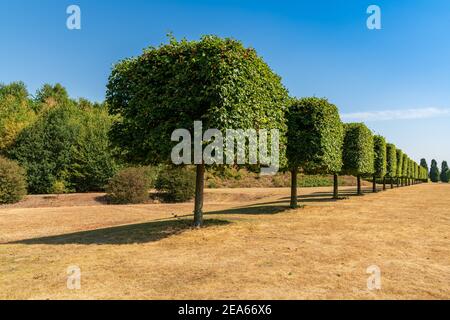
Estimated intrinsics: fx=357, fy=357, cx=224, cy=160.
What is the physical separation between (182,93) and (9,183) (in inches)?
1088

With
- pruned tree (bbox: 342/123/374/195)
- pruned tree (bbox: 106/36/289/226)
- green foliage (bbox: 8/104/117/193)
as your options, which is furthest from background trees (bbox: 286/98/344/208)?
green foliage (bbox: 8/104/117/193)

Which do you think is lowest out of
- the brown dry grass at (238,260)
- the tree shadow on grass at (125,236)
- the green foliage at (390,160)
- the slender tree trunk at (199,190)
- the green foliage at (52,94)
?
the tree shadow on grass at (125,236)

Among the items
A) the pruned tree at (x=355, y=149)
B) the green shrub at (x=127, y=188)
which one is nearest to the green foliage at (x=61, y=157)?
the green shrub at (x=127, y=188)

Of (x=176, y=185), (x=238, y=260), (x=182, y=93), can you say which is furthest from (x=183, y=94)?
(x=176, y=185)

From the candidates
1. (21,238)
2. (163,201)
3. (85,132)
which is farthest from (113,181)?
(21,238)

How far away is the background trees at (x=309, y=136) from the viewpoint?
71.9 feet

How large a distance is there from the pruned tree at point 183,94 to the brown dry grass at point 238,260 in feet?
10.3

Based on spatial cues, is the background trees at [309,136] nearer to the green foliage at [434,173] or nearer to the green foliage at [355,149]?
the green foliage at [355,149]

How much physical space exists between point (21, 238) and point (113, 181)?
65.9ft

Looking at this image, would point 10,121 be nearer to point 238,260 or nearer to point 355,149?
point 355,149

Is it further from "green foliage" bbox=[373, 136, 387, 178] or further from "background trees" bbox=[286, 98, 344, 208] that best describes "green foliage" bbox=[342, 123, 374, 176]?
"background trees" bbox=[286, 98, 344, 208]

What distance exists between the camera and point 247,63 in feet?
45.3

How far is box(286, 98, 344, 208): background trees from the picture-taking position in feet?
71.9
